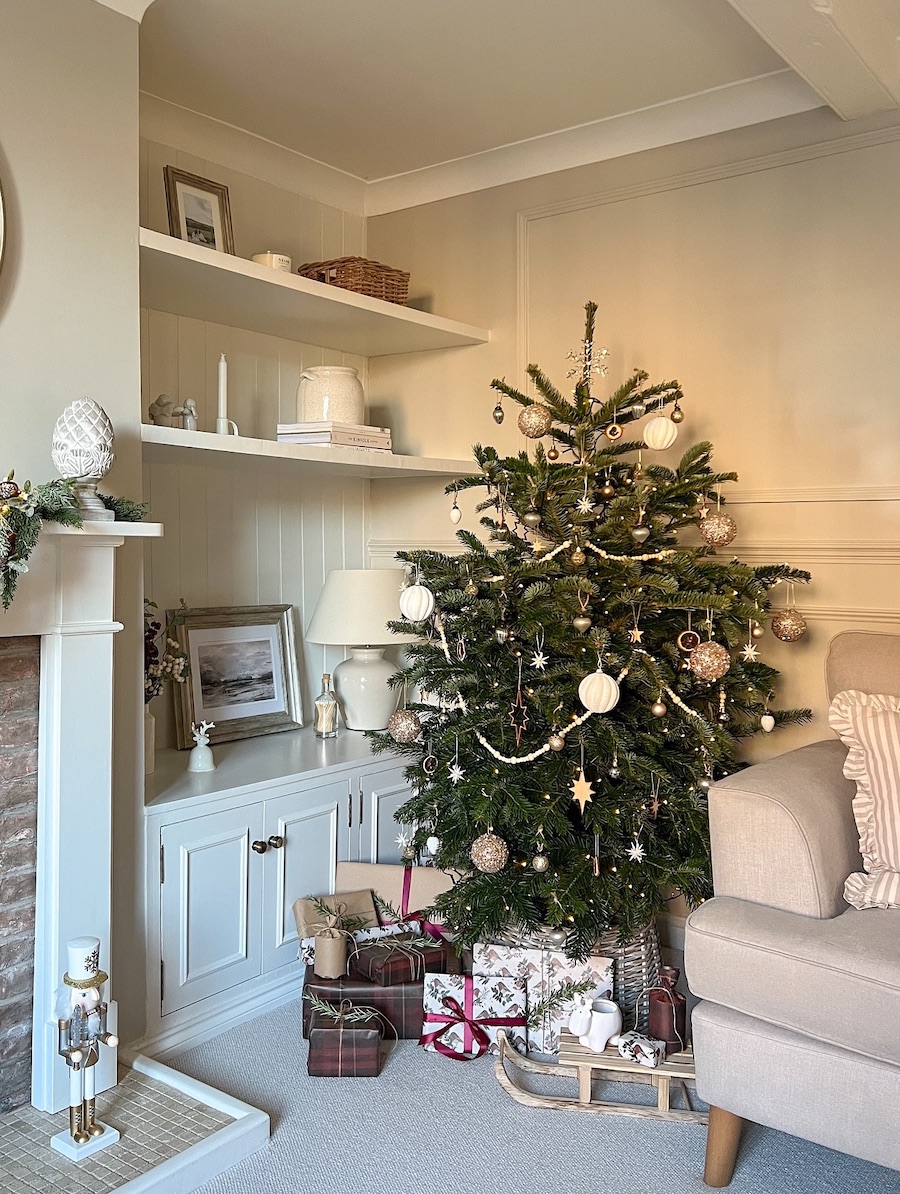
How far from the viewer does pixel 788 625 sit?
8.61ft

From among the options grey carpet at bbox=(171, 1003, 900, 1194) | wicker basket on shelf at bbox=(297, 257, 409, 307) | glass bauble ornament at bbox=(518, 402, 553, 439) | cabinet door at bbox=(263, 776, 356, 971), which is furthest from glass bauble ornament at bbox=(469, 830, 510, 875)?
wicker basket on shelf at bbox=(297, 257, 409, 307)

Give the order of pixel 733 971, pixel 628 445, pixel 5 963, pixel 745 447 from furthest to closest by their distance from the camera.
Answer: pixel 745 447
pixel 628 445
pixel 5 963
pixel 733 971

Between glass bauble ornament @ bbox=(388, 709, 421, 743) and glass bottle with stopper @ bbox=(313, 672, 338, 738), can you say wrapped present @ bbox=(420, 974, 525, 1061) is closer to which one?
glass bauble ornament @ bbox=(388, 709, 421, 743)

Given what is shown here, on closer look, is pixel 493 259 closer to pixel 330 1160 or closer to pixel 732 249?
pixel 732 249

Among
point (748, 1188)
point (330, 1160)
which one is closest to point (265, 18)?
point (330, 1160)

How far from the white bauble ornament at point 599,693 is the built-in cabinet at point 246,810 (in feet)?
3.00

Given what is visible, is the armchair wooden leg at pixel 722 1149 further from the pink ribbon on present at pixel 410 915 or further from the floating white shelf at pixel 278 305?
the floating white shelf at pixel 278 305

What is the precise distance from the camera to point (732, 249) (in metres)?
2.95

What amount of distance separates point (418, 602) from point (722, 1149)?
A: 4.31 ft

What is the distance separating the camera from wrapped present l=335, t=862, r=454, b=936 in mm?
2818

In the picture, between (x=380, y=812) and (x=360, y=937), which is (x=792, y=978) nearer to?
(x=360, y=937)

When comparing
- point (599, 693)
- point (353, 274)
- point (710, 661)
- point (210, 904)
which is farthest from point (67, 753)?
point (353, 274)

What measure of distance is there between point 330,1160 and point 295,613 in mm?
1771

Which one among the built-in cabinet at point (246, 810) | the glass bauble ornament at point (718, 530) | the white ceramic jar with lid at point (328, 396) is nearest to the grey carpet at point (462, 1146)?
the built-in cabinet at point (246, 810)
